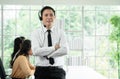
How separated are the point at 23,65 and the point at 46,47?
4.63 ft

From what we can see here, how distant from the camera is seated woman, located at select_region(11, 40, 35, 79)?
13.8 feet

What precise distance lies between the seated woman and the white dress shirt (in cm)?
131

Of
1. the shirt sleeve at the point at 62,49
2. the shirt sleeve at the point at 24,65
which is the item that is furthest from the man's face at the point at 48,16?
the shirt sleeve at the point at 24,65

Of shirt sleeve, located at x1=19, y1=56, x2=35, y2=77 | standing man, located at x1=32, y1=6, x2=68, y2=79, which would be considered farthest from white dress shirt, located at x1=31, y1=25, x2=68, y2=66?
shirt sleeve, located at x1=19, y1=56, x2=35, y2=77

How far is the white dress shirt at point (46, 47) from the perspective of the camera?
9.23 ft

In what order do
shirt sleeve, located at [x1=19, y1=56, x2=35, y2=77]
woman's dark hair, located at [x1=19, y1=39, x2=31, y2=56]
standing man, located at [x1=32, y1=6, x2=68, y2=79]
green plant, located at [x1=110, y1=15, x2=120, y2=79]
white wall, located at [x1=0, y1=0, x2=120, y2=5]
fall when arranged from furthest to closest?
white wall, located at [x1=0, y1=0, x2=120, y2=5]
green plant, located at [x1=110, y1=15, x2=120, y2=79]
woman's dark hair, located at [x1=19, y1=39, x2=31, y2=56]
shirt sleeve, located at [x1=19, y1=56, x2=35, y2=77]
standing man, located at [x1=32, y1=6, x2=68, y2=79]

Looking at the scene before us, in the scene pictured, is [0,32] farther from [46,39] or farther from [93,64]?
[46,39]

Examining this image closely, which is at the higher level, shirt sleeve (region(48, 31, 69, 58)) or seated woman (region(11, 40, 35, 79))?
shirt sleeve (region(48, 31, 69, 58))

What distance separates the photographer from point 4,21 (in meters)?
7.68

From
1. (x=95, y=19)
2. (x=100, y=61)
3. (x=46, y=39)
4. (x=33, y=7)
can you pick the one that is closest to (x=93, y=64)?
(x=100, y=61)

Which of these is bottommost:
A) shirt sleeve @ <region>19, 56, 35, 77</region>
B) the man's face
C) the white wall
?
shirt sleeve @ <region>19, 56, 35, 77</region>

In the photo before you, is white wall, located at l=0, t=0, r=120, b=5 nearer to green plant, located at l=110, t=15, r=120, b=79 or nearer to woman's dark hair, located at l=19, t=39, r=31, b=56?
green plant, located at l=110, t=15, r=120, b=79

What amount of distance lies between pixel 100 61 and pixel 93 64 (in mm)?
212

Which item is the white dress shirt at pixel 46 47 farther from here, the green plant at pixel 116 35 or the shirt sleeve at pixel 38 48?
the green plant at pixel 116 35
